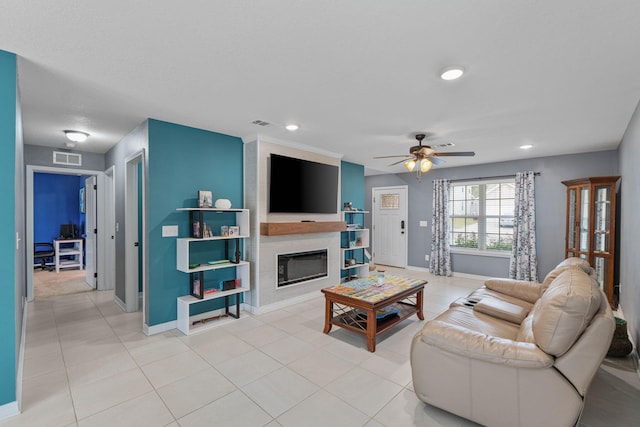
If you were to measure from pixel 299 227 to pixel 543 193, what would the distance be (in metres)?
4.58

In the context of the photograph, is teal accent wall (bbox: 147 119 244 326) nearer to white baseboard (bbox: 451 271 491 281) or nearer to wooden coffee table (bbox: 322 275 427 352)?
wooden coffee table (bbox: 322 275 427 352)

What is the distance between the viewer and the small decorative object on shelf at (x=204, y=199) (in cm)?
364

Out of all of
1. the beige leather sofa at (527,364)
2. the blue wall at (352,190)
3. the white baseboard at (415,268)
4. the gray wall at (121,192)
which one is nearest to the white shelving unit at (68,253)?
the gray wall at (121,192)

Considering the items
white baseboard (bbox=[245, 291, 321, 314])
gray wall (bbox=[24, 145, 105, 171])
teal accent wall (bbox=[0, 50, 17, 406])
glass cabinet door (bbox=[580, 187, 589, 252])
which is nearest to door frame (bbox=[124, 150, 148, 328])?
white baseboard (bbox=[245, 291, 321, 314])

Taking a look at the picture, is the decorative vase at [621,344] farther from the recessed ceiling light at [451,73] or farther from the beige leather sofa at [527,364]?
the recessed ceiling light at [451,73]

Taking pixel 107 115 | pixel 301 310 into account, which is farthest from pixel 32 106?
pixel 301 310

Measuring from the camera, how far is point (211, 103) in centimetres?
293

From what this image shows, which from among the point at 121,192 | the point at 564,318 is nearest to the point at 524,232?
the point at 564,318

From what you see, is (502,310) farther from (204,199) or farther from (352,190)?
(352,190)

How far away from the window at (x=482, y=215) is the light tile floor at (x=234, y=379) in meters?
3.49

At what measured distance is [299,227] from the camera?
14.7 feet

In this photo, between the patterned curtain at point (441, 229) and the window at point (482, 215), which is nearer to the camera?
the window at point (482, 215)

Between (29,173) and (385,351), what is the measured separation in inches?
232

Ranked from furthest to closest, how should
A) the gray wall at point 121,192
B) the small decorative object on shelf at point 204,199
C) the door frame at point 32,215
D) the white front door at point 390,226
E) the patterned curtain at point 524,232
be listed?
the white front door at point 390,226 < the patterned curtain at point 524,232 < the door frame at point 32,215 < the gray wall at point 121,192 < the small decorative object on shelf at point 204,199
